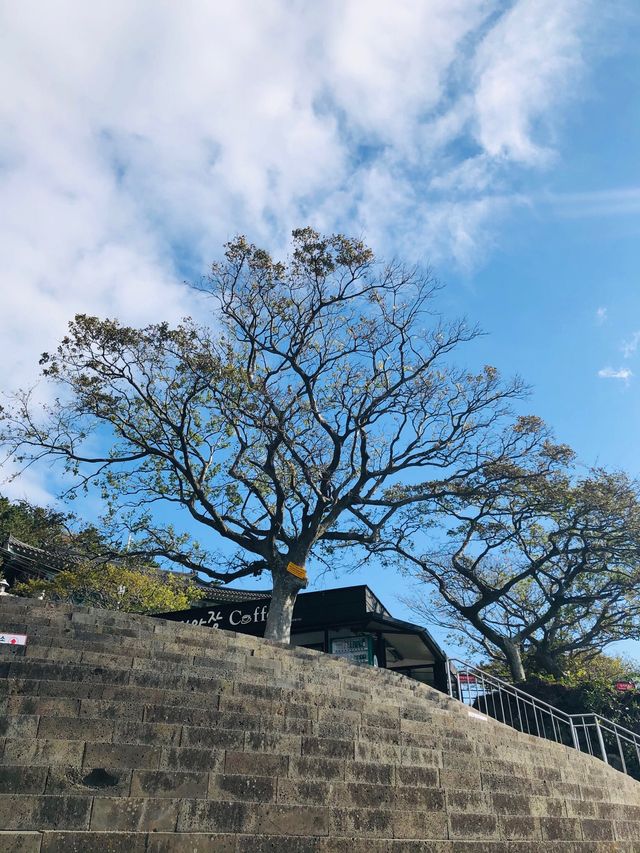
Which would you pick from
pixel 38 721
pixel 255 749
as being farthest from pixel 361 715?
pixel 38 721

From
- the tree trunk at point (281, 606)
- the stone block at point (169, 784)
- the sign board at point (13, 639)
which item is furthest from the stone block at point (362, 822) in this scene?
the tree trunk at point (281, 606)

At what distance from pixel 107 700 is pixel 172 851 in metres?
1.62

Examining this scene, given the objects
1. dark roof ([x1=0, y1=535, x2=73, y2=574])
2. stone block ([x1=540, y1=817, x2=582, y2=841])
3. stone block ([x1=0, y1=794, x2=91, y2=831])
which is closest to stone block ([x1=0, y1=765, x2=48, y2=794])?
stone block ([x1=0, y1=794, x2=91, y2=831])

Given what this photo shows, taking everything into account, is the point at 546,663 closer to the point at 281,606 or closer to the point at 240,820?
the point at 281,606

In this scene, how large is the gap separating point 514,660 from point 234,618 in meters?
9.90

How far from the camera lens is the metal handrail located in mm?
12805

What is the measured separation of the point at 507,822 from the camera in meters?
6.62

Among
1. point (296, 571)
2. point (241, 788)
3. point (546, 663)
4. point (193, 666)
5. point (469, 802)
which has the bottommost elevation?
point (469, 802)

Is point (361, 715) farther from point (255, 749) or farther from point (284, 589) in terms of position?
point (284, 589)

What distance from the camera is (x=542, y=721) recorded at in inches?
564

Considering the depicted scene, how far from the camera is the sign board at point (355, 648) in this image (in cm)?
1873

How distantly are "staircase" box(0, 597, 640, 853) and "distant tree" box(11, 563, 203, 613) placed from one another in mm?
8904

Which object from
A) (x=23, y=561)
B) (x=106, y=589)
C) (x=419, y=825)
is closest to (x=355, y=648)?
(x=106, y=589)

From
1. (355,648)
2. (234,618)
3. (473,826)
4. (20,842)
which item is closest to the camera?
(20,842)
